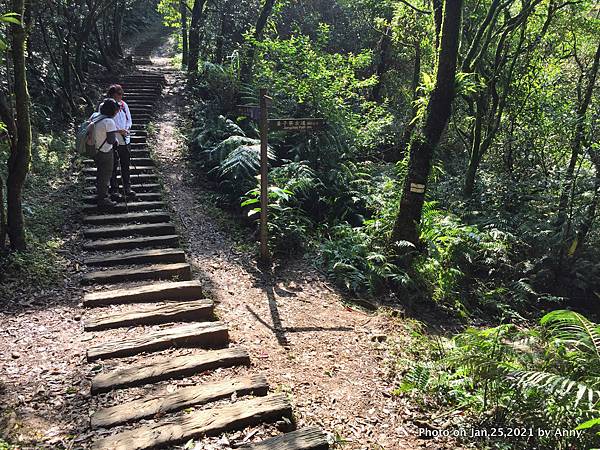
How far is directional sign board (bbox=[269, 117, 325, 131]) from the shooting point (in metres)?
7.15

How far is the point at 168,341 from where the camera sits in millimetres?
4668

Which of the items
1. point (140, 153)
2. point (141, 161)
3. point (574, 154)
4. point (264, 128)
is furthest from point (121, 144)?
point (574, 154)

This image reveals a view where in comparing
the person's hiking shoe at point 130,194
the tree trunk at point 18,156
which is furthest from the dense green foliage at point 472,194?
the tree trunk at point 18,156

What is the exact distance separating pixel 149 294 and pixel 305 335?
6.89ft

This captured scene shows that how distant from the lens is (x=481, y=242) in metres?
8.59

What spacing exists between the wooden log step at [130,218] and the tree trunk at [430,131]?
4283 millimetres

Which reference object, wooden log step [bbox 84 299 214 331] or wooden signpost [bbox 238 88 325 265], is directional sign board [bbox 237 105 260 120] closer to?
wooden signpost [bbox 238 88 325 265]

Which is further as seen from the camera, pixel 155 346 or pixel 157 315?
pixel 157 315

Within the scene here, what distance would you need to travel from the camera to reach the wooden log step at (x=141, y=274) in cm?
591

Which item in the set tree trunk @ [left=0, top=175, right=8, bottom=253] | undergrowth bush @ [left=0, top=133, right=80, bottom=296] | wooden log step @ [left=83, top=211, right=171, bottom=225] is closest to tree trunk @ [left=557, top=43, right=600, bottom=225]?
wooden log step @ [left=83, top=211, right=171, bottom=225]

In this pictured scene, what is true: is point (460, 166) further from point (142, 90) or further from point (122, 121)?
point (142, 90)

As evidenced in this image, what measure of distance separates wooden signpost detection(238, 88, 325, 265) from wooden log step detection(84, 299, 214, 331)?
2.10 metres

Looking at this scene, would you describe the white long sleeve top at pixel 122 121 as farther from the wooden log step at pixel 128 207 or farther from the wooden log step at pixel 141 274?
the wooden log step at pixel 141 274

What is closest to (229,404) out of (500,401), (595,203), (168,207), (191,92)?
(500,401)
